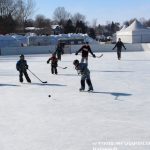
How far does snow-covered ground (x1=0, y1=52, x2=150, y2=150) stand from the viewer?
550 centimetres

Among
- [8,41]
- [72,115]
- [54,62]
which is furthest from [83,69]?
[8,41]

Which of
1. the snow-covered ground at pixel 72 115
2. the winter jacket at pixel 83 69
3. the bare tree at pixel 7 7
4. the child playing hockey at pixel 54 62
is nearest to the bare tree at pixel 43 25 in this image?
the bare tree at pixel 7 7

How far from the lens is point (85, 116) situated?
23.2ft

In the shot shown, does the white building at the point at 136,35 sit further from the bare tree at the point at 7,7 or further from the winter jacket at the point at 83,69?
the winter jacket at the point at 83,69

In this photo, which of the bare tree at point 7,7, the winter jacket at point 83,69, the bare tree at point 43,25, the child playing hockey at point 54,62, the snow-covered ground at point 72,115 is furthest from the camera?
the bare tree at point 43,25

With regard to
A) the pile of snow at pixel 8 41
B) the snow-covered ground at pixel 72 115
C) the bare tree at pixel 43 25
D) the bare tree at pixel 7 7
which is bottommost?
the snow-covered ground at pixel 72 115

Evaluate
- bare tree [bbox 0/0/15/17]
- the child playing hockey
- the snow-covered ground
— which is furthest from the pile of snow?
the snow-covered ground

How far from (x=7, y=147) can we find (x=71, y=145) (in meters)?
0.84

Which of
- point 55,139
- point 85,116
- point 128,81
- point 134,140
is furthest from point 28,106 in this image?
point 128,81

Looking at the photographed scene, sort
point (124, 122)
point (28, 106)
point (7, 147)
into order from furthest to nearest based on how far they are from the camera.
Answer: point (28, 106) < point (124, 122) < point (7, 147)

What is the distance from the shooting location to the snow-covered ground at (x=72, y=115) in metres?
5.50

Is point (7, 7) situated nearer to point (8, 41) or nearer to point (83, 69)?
point (8, 41)

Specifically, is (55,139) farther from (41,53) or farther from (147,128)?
(41,53)

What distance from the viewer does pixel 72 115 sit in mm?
7172
